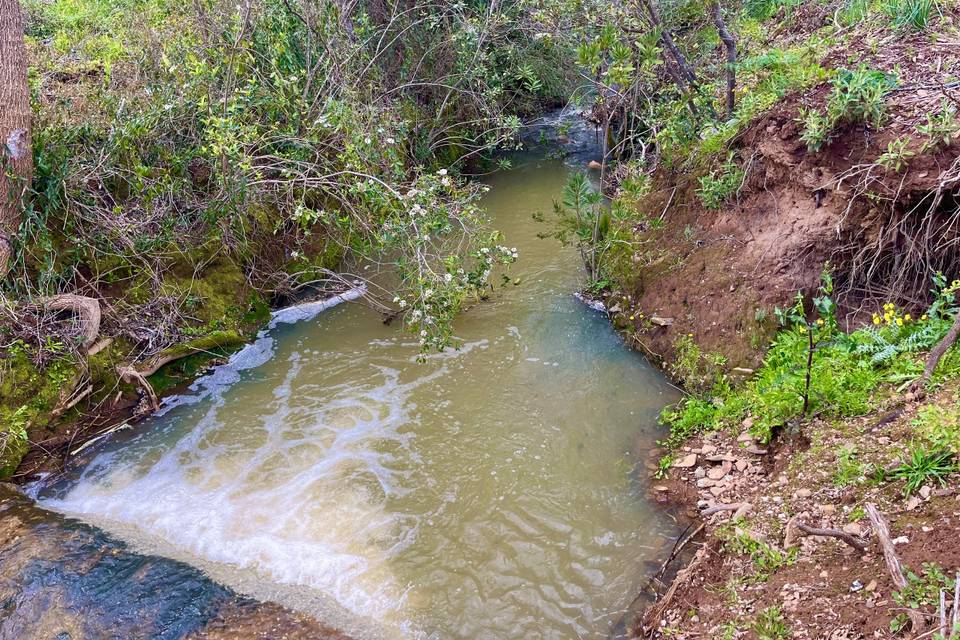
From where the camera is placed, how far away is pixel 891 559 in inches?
110

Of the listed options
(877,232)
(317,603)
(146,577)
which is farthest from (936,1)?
(146,577)

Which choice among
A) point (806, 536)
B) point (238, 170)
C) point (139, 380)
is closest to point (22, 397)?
point (139, 380)

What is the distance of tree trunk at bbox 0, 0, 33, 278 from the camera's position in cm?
558

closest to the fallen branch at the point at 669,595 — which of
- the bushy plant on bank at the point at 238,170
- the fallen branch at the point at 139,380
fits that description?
the bushy plant on bank at the point at 238,170

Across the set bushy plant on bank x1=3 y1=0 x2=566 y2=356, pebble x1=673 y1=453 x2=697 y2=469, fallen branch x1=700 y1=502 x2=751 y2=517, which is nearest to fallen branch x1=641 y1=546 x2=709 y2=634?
fallen branch x1=700 y1=502 x2=751 y2=517

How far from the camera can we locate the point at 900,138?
455 cm

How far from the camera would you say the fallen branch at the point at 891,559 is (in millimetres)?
2506

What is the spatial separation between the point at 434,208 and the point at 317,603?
3275mm

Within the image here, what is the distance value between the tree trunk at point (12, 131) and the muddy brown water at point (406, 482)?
83.2 inches

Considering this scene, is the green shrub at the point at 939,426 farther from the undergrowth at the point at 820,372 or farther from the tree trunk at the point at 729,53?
the tree trunk at the point at 729,53

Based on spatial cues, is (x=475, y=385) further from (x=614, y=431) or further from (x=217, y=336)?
(x=217, y=336)

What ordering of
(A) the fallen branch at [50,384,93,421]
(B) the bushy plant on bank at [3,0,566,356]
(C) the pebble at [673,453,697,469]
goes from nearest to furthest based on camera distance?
(C) the pebble at [673,453,697,469] < (A) the fallen branch at [50,384,93,421] < (B) the bushy plant on bank at [3,0,566,356]

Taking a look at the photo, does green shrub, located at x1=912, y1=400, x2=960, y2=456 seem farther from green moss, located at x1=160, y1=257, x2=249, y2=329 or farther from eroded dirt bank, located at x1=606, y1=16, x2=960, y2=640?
green moss, located at x1=160, y1=257, x2=249, y2=329

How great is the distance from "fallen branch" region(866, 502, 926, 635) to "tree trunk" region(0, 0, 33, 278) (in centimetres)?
654
